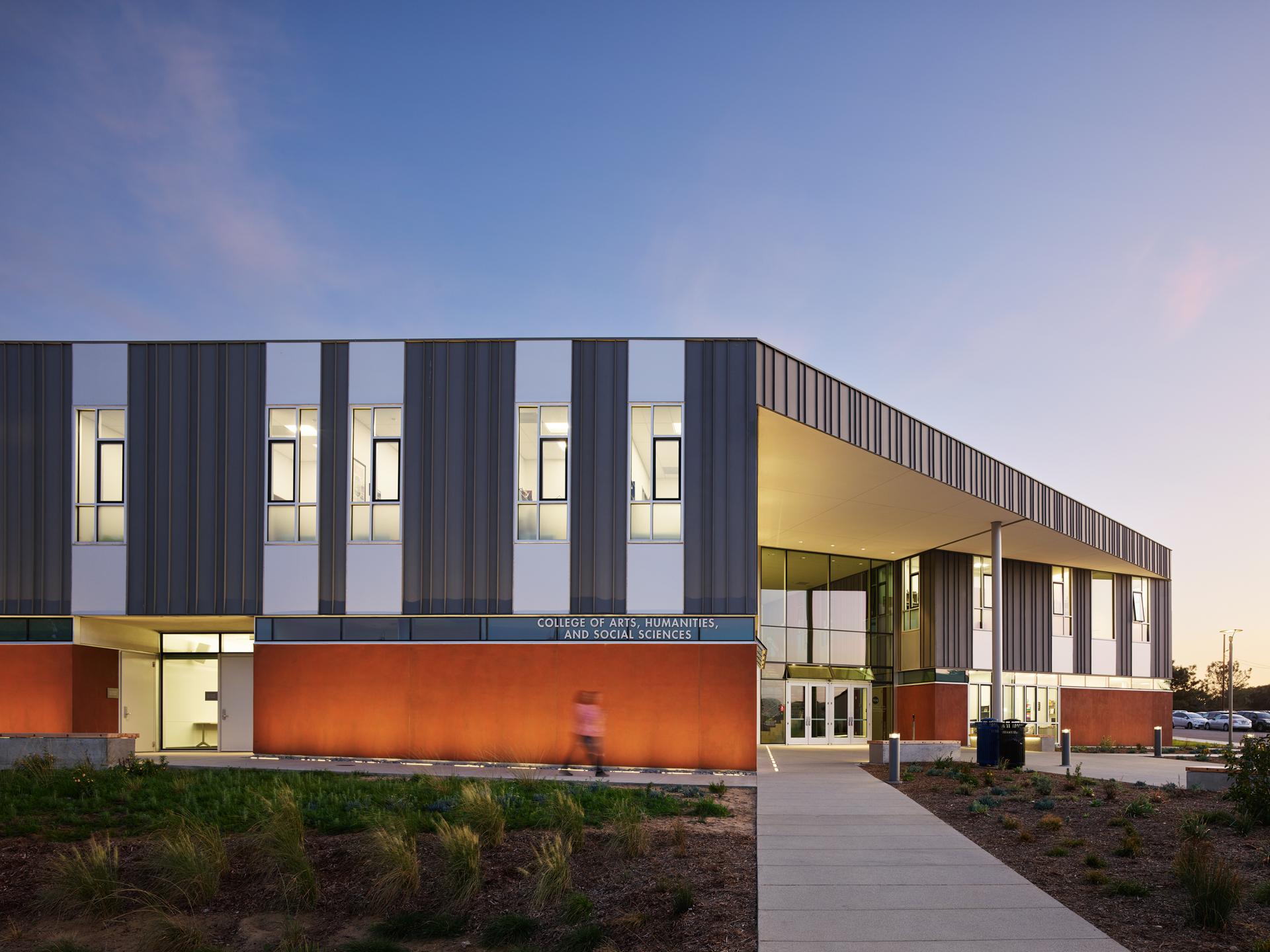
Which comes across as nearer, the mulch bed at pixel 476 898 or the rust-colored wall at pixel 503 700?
the mulch bed at pixel 476 898

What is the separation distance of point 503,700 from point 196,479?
8.55 metres

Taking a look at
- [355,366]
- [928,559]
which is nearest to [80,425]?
[355,366]

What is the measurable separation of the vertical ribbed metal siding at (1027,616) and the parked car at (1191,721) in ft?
123

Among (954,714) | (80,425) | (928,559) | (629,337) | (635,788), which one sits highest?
(629,337)

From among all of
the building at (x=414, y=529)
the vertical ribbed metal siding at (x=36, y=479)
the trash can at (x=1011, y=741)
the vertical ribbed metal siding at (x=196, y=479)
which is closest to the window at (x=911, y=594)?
the trash can at (x=1011, y=741)

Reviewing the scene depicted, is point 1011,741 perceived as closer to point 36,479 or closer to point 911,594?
point 911,594

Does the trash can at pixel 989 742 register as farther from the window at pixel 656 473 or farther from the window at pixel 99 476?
the window at pixel 99 476

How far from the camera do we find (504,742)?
21.2 meters

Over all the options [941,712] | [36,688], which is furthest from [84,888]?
[941,712]

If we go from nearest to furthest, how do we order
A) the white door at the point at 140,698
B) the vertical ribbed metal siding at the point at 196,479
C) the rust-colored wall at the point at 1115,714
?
the vertical ribbed metal siding at the point at 196,479 < the white door at the point at 140,698 < the rust-colored wall at the point at 1115,714

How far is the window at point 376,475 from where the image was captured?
2164 cm

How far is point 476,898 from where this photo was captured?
9.34 meters

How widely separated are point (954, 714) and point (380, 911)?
28694 mm

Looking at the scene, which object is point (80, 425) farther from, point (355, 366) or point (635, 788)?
point (635, 788)
